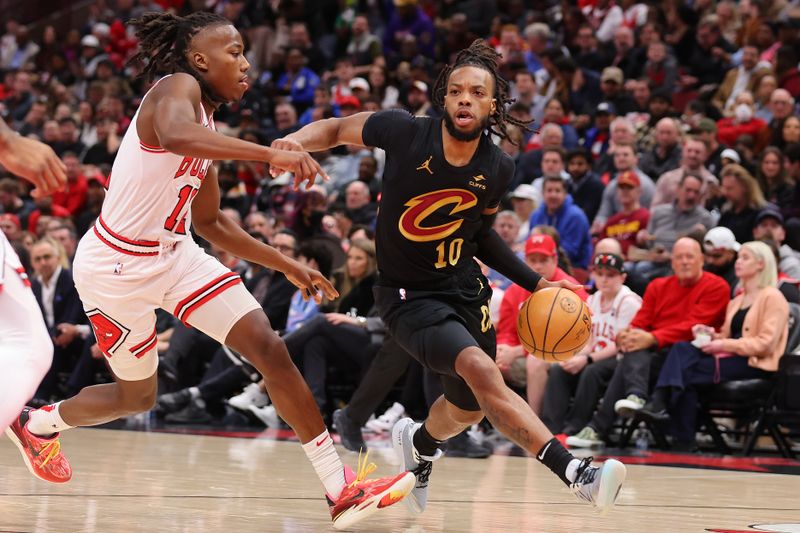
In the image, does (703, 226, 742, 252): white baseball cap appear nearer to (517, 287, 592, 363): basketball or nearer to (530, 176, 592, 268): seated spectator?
(530, 176, 592, 268): seated spectator

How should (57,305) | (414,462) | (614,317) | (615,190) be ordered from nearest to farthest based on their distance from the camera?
(414,462) → (614,317) → (615,190) → (57,305)

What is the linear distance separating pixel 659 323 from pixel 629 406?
80cm

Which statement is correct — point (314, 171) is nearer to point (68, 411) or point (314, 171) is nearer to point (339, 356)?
point (68, 411)

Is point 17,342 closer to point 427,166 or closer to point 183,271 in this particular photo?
point 183,271

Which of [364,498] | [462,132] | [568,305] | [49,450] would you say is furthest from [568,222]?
[364,498]

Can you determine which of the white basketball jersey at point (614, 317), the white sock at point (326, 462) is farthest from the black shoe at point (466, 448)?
the white sock at point (326, 462)

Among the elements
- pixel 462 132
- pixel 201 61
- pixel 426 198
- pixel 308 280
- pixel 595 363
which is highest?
pixel 201 61

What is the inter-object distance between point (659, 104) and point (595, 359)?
4515 mm

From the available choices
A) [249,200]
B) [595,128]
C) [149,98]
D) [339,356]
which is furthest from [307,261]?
[149,98]

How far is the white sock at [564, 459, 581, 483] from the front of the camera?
452 centimetres

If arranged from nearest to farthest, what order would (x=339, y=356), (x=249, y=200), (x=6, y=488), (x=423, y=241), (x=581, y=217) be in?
(x=423, y=241) → (x=6, y=488) → (x=339, y=356) → (x=581, y=217) → (x=249, y=200)

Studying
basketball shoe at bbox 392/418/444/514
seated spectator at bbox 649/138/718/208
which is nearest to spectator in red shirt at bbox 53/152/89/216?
seated spectator at bbox 649/138/718/208

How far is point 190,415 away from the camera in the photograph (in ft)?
34.4

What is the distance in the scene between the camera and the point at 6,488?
565cm
